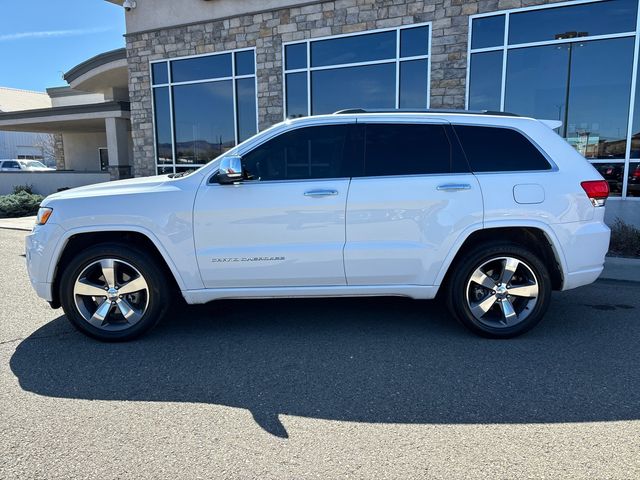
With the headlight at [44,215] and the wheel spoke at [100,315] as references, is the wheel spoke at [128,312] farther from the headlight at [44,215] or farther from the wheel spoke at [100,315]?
the headlight at [44,215]

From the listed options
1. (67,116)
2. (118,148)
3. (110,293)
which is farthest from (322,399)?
(67,116)

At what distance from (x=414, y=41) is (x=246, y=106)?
4676 mm

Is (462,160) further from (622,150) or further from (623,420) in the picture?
(622,150)

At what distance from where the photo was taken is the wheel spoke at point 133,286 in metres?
4.23

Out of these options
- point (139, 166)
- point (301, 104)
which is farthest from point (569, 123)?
point (139, 166)

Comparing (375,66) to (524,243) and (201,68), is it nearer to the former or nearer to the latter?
(201,68)

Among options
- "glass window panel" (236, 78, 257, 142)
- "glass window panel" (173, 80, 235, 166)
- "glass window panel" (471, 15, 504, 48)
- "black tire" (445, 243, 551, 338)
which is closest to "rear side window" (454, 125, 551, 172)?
"black tire" (445, 243, 551, 338)

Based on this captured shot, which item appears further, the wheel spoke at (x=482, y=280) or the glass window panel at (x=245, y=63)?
the glass window panel at (x=245, y=63)

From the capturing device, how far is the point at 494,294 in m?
4.29

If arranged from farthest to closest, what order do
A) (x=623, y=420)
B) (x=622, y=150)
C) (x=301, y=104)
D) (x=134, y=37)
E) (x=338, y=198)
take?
(x=134, y=37), (x=301, y=104), (x=622, y=150), (x=338, y=198), (x=623, y=420)

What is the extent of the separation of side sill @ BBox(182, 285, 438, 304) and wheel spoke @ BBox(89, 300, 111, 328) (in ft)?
2.34

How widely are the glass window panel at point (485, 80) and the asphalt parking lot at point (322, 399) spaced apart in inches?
254

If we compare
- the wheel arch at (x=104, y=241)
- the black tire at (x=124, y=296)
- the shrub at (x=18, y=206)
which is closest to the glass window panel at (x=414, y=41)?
the wheel arch at (x=104, y=241)

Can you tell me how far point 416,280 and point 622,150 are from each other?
24.7 feet
